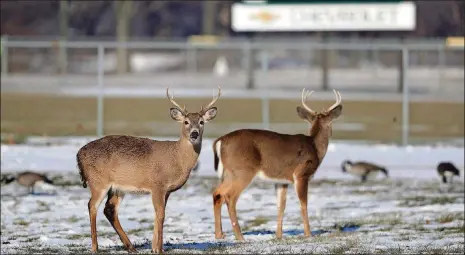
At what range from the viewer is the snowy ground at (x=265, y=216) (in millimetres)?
11992

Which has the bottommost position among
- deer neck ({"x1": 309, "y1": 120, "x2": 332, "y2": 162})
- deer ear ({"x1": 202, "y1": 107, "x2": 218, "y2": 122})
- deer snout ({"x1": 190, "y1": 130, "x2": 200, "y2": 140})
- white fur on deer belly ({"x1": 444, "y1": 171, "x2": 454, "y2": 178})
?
white fur on deer belly ({"x1": 444, "y1": 171, "x2": 454, "y2": 178})

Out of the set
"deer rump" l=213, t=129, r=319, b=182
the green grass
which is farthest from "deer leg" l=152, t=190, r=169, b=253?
the green grass

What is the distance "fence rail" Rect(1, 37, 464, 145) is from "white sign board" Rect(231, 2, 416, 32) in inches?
27.8

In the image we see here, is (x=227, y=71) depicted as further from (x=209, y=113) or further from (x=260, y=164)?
(x=209, y=113)

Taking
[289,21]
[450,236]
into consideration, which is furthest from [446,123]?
[450,236]

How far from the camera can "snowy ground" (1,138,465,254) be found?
11992 mm

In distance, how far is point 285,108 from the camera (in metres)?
34.4

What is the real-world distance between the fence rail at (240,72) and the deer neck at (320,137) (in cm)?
1085

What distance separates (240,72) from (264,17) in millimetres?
27457

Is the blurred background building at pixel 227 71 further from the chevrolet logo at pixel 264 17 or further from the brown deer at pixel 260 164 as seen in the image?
the brown deer at pixel 260 164

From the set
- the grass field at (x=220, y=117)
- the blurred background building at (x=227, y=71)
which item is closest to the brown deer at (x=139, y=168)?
the blurred background building at (x=227, y=71)

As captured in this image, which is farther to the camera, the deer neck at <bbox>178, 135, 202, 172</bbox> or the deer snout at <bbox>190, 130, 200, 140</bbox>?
the deer neck at <bbox>178, 135, 202, 172</bbox>

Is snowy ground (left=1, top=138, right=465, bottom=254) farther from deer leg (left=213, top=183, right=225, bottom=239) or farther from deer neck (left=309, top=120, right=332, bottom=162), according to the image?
deer neck (left=309, top=120, right=332, bottom=162)

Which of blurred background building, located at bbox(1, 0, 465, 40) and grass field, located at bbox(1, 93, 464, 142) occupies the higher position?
blurred background building, located at bbox(1, 0, 465, 40)
